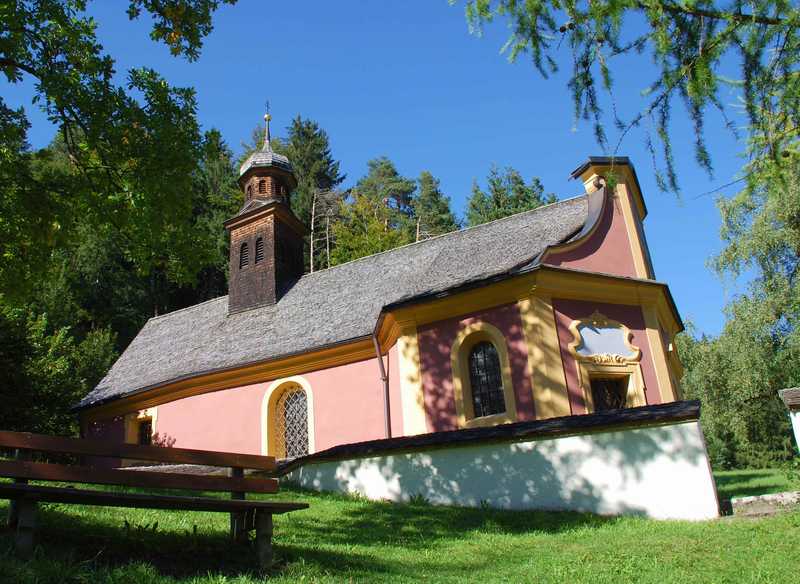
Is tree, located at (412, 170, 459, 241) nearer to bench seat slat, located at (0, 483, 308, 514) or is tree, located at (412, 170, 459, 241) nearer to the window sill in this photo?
the window sill

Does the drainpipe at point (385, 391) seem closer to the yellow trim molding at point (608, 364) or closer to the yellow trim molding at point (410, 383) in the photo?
the yellow trim molding at point (410, 383)

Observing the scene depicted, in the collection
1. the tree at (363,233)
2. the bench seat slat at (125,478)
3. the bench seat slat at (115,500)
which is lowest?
the bench seat slat at (115,500)

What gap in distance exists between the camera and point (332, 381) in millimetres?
15820

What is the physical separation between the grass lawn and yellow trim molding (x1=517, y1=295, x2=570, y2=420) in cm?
309

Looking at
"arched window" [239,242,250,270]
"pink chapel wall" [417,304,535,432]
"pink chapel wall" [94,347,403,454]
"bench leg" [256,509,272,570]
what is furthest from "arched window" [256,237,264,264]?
"bench leg" [256,509,272,570]

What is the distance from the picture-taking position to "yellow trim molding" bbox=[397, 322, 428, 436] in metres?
13.4

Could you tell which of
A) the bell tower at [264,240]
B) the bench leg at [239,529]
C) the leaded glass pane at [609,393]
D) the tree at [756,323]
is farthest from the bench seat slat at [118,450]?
the tree at [756,323]

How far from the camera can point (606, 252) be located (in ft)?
47.0

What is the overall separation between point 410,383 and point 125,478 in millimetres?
8922

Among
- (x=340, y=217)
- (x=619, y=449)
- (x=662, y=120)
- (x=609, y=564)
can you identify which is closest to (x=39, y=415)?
(x=619, y=449)

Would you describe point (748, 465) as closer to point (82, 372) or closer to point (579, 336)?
point (579, 336)

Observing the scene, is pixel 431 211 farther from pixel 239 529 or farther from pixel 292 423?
pixel 239 529

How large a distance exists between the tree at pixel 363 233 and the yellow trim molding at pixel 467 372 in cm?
1925

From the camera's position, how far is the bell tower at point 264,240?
21.1 m
